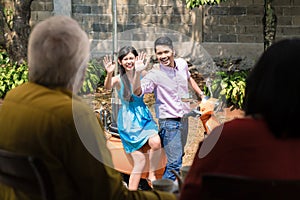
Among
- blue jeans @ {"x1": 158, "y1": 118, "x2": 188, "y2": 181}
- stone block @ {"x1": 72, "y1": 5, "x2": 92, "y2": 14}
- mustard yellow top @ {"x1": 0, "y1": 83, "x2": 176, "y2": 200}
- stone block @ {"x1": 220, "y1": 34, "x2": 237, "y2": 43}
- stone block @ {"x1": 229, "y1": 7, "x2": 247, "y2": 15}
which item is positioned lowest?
blue jeans @ {"x1": 158, "y1": 118, "x2": 188, "y2": 181}

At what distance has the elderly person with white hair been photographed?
1.90m

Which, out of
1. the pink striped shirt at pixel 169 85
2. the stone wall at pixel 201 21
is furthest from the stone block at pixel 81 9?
the pink striped shirt at pixel 169 85

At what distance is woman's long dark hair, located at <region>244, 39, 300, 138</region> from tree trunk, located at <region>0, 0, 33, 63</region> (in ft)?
23.5

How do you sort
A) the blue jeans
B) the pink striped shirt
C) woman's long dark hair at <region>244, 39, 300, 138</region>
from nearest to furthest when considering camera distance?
woman's long dark hair at <region>244, 39, 300, 138</region> → the pink striped shirt → the blue jeans

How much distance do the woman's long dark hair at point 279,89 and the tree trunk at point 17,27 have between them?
7.16m

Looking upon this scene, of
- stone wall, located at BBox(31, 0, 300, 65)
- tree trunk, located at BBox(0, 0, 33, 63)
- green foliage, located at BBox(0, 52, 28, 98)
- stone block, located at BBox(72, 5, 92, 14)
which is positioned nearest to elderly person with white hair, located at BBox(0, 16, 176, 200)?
green foliage, located at BBox(0, 52, 28, 98)

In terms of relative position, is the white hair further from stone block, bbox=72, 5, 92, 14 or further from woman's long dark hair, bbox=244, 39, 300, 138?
stone block, bbox=72, 5, 92, 14

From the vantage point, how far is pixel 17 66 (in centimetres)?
851

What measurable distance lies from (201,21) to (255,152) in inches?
284

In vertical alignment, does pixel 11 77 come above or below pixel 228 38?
below

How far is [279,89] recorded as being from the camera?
168 centimetres

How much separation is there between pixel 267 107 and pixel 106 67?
183 cm

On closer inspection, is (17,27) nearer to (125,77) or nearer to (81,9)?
(81,9)

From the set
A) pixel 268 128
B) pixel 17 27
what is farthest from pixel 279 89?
pixel 17 27
